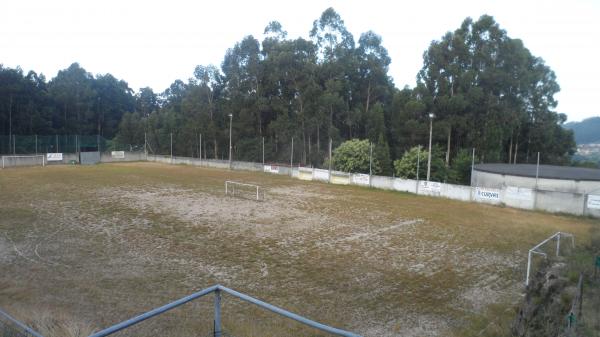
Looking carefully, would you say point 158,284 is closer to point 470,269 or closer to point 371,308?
point 371,308

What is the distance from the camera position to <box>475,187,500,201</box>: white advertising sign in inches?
1028

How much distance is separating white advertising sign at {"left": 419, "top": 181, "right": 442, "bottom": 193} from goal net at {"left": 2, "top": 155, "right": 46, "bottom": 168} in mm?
Answer: 43105

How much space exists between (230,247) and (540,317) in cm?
1034

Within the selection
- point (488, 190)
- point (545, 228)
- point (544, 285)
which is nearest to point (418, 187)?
point (488, 190)

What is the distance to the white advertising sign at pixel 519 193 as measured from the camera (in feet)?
80.8

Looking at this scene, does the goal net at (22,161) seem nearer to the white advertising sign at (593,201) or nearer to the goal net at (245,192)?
the goal net at (245,192)

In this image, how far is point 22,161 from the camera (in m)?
45.5

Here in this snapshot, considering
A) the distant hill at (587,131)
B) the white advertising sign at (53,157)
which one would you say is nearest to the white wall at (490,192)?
the white advertising sign at (53,157)

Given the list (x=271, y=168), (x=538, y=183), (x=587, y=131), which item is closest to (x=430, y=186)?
(x=538, y=183)

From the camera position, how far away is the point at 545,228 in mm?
19828

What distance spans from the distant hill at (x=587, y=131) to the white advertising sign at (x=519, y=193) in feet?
343

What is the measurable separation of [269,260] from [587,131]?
145 meters

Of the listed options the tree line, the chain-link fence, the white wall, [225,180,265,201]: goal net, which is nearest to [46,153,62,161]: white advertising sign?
the chain-link fence

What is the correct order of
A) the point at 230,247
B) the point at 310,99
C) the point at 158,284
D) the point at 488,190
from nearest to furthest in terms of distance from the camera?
the point at 158,284, the point at 230,247, the point at 488,190, the point at 310,99
